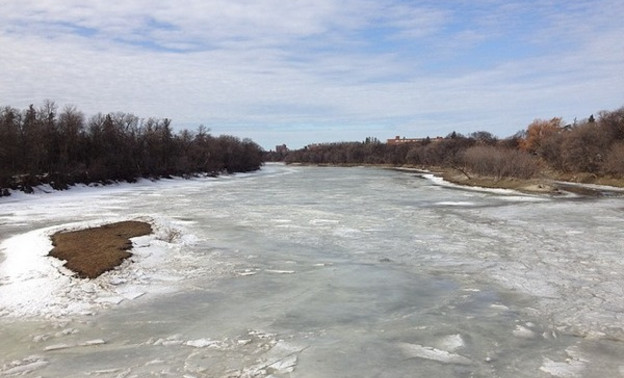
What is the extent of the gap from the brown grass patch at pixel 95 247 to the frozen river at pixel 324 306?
0.38 metres

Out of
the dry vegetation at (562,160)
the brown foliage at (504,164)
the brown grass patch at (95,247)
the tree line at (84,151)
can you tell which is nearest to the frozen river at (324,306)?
the brown grass patch at (95,247)

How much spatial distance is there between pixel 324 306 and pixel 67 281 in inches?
217

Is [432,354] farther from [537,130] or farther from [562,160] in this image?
[537,130]

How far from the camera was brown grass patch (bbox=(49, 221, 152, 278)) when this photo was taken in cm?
1149

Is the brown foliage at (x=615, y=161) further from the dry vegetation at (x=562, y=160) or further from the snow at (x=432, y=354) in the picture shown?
the snow at (x=432, y=354)

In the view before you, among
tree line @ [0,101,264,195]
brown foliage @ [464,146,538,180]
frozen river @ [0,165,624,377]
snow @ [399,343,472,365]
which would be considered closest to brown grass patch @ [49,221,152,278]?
frozen river @ [0,165,624,377]

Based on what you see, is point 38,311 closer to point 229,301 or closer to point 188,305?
point 188,305

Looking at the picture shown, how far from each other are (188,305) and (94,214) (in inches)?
673

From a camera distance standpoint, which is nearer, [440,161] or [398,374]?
[398,374]

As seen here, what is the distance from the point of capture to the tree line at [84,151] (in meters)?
37.6

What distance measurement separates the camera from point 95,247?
13.6 meters

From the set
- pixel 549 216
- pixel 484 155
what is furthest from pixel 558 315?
pixel 484 155

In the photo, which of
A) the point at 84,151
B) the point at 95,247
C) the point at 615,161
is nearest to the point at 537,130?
the point at 615,161

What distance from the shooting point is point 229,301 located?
30.3 ft
